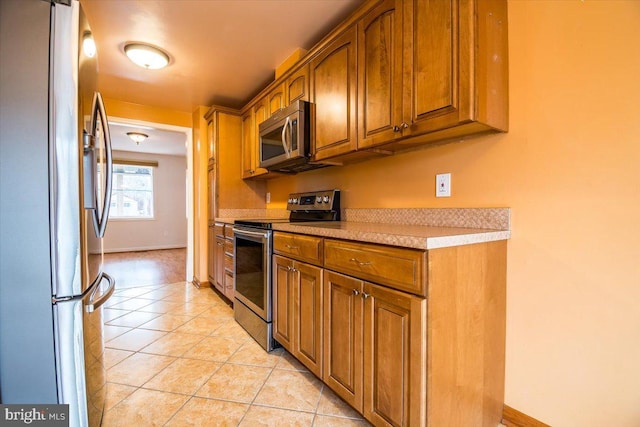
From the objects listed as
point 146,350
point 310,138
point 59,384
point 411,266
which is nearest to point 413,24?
point 310,138

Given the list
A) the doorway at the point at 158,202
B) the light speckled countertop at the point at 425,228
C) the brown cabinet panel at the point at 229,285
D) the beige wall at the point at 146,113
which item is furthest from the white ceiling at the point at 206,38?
the doorway at the point at 158,202

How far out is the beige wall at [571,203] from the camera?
3.46 feet

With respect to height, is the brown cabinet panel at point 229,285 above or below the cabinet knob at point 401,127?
below

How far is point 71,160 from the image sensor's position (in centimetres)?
101

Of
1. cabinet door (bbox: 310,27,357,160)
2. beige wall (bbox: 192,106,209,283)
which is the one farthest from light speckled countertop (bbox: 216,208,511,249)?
beige wall (bbox: 192,106,209,283)

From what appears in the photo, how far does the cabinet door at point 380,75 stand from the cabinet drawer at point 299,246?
64 centimetres

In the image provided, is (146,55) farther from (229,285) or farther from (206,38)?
(229,285)

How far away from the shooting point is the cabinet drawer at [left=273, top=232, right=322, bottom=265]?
1560mm

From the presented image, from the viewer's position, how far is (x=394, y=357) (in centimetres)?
112

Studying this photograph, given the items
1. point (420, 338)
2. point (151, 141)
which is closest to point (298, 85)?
point (420, 338)

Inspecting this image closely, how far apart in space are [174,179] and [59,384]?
23.8ft

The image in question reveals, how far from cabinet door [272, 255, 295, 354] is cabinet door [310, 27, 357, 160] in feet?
2.63

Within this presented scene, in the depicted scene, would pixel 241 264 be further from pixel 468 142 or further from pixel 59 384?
pixel 468 142

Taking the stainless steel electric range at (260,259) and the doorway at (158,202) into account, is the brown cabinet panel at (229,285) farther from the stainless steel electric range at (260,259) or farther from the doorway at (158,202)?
the doorway at (158,202)
